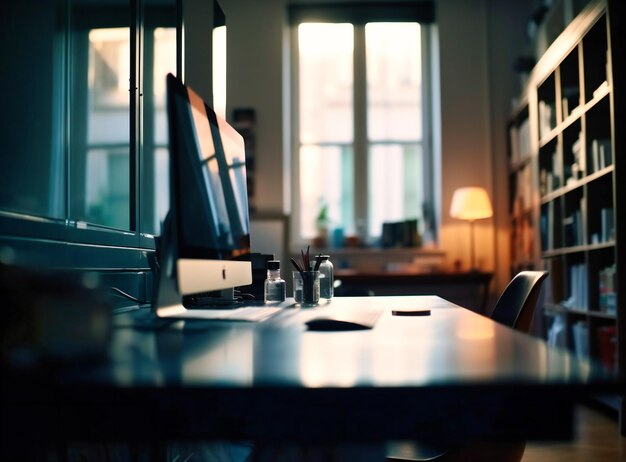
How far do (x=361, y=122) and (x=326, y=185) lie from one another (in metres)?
0.65

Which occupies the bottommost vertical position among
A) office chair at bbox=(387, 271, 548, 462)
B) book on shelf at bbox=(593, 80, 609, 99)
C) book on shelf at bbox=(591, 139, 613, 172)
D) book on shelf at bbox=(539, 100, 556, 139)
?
office chair at bbox=(387, 271, 548, 462)

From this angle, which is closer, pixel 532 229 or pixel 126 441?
pixel 126 441

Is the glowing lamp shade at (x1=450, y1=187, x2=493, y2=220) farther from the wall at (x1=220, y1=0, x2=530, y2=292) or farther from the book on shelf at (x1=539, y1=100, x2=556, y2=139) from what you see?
the book on shelf at (x1=539, y1=100, x2=556, y2=139)

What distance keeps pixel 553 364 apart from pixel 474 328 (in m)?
0.43

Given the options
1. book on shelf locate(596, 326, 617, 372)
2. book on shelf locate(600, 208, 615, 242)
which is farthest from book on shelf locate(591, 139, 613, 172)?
book on shelf locate(596, 326, 617, 372)

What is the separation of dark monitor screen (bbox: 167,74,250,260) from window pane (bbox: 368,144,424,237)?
13.4ft

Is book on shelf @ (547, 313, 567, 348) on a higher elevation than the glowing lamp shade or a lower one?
lower

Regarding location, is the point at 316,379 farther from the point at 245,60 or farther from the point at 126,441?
the point at 245,60

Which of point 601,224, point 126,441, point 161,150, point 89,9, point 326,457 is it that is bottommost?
point 326,457

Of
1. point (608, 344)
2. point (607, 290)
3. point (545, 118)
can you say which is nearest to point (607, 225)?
point (607, 290)

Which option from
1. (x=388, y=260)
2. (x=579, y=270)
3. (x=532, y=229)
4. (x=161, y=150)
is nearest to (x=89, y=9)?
(x=161, y=150)

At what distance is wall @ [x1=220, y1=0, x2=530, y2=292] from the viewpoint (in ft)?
18.2

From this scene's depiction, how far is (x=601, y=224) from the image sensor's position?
11.7 feet

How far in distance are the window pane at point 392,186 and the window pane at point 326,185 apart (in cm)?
20
